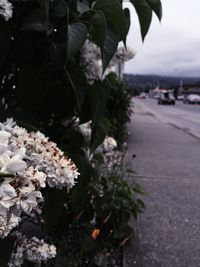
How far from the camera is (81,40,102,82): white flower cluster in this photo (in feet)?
6.99

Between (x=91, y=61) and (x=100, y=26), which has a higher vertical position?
(x=100, y=26)

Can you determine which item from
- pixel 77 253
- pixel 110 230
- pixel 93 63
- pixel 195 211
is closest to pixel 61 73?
pixel 93 63

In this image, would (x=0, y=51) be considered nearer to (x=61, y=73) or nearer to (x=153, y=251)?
(x=61, y=73)

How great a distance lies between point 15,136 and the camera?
1.29m

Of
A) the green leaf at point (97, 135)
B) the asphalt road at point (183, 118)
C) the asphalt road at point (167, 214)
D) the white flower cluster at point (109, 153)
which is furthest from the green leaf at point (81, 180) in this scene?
the asphalt road at point (183, 118)

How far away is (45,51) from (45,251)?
0.96 metres

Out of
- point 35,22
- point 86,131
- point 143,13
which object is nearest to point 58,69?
point 35,22

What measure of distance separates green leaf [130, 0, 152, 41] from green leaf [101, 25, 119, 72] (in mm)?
218

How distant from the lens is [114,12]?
5.35 feet

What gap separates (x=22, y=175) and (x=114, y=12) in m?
0.85

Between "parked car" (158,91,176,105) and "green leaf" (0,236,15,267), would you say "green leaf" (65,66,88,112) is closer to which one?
"green leaf" (0,236,15,267)

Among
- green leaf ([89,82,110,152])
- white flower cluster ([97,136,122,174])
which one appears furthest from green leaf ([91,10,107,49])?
white flower cluster ([97,136,122,174])

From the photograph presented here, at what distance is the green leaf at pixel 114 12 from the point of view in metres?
1.62

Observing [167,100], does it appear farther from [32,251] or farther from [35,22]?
[35,22]
